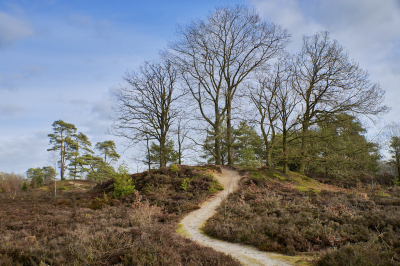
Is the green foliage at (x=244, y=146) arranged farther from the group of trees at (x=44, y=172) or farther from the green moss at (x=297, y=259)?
the group of trees at (x=44, y=172)

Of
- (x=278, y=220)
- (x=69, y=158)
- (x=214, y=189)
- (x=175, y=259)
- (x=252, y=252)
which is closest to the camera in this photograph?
(x=175, y=259)

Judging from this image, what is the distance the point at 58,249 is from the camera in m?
5.91

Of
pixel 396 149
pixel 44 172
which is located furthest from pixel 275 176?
pixel 44 172

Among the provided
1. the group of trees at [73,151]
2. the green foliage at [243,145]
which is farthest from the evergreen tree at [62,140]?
the green foliage at [243,145]

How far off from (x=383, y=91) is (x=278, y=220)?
18.1 meters

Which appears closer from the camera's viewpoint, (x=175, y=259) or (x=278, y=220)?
(x=175, y=259)

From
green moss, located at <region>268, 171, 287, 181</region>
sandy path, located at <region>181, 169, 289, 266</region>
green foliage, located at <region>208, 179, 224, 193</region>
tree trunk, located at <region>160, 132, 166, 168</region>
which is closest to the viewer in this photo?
sandy path, located at <region>181, 169, 289, 266</region>

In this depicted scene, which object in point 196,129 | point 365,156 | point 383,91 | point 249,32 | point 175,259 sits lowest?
point 175,259

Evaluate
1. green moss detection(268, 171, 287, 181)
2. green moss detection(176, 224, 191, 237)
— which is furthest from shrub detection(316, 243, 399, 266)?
green moss detection(268, 171, 287, 181)

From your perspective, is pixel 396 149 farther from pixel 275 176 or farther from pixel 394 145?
pixel 275 176

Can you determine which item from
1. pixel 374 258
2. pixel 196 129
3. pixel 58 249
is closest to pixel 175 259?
pixel 58 249

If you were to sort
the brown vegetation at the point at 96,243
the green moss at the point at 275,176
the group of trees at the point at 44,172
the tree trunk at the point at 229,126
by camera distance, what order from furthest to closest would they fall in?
the group of trees at the point at 44,172 → the tree trunk at the point at 229,126 → the green moss at the point at 275,176 → the brown vegetation at the point at 96,243

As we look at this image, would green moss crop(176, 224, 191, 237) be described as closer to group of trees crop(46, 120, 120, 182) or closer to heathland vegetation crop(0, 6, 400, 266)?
heathland vegetation crop(0, 6, 400, 266)

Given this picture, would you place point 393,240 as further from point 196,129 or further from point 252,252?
point 196,129
